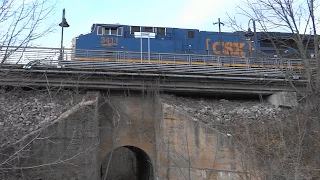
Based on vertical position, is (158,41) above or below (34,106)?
above

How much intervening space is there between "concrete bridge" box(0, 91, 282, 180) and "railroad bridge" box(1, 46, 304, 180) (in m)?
0.03

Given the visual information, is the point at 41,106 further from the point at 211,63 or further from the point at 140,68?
the point at 211,63

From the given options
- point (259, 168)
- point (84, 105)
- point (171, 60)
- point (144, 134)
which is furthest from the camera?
point (171, 60)

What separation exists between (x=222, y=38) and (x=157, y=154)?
12.8m

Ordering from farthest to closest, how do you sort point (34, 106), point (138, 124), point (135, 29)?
point (135, 29) < point (138, 124) < point (34, 106)

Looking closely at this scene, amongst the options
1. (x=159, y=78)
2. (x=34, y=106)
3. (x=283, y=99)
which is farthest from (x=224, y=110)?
(x=34, y=106)

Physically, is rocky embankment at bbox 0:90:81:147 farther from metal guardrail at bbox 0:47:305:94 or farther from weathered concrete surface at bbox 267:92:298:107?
weathered concrete surface at bbox 267:92:298:107

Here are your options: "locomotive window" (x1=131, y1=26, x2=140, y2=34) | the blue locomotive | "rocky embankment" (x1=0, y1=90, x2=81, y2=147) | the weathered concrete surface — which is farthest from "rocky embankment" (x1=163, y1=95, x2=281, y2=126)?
"locomotive window" (x1=131, y1=26, x2=140, y2=34)

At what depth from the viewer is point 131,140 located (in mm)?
15734

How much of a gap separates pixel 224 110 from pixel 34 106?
888 cm

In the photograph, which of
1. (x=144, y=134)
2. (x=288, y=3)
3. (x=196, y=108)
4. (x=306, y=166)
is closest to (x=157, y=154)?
(x=144, y=134)

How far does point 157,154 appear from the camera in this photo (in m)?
15.2

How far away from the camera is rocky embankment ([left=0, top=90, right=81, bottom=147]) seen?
1358 centimetres

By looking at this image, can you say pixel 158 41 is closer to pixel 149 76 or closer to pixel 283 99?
pixel 149 76
